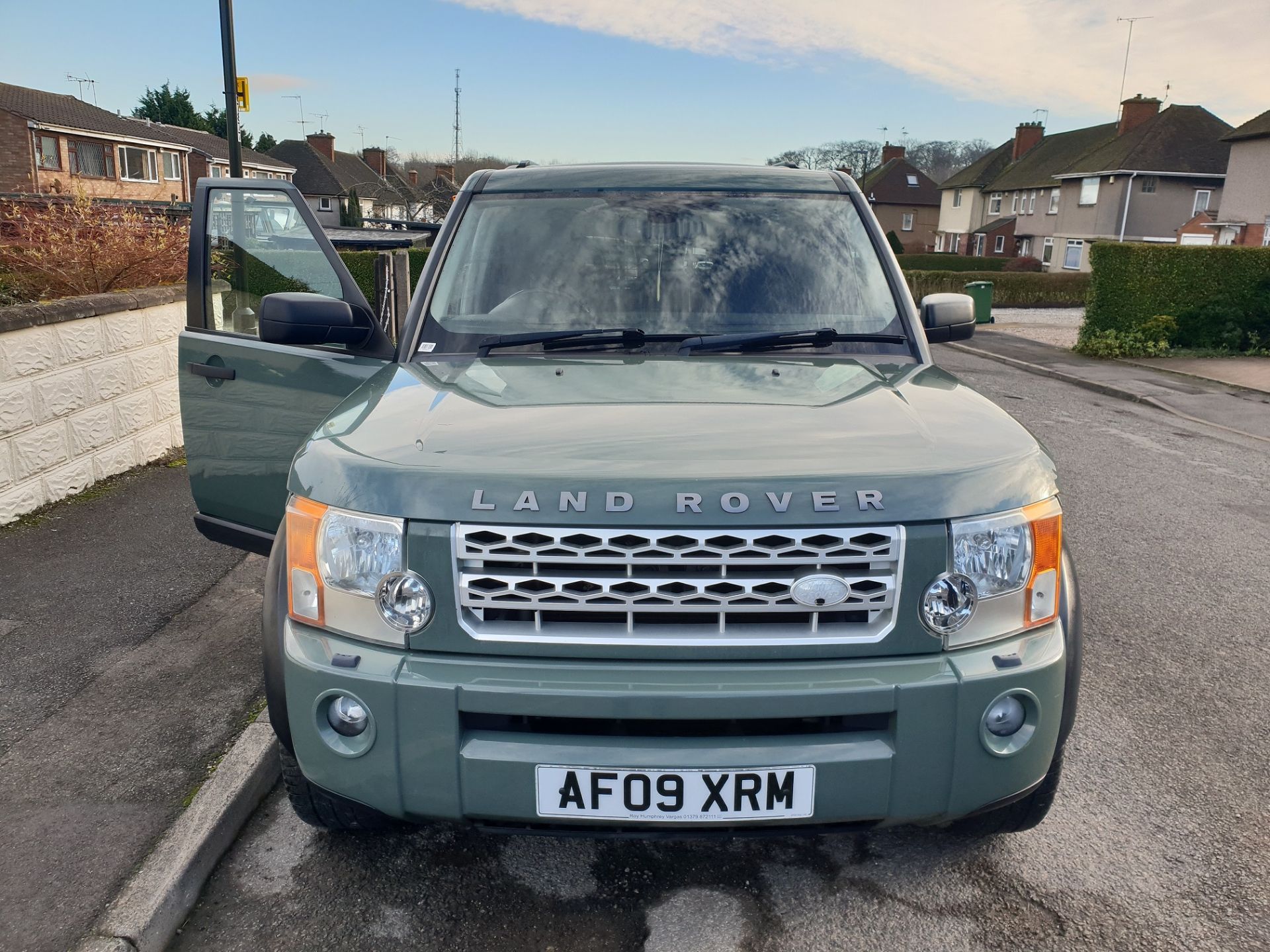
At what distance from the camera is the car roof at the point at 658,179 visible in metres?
3.98

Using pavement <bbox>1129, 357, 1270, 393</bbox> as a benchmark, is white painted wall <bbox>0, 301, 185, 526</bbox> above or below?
above

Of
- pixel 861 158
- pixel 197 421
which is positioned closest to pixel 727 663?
pixel 197 421

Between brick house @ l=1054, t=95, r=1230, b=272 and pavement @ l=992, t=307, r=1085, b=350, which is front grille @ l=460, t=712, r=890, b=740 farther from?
brick house @ l=1054, t=95, r=1230, b=272

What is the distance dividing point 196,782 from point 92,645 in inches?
57.1

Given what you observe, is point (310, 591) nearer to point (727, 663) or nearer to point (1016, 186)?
point (727, 663)

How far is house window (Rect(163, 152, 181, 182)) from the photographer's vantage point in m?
60.7

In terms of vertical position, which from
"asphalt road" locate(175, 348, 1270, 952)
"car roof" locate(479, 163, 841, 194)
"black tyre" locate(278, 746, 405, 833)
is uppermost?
"car roof" locate(479, 163, 841, 194)

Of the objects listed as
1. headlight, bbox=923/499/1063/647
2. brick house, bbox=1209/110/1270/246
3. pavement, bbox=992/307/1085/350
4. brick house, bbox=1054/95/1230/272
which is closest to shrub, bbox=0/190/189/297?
headlight, bbox=923/499/1063/647

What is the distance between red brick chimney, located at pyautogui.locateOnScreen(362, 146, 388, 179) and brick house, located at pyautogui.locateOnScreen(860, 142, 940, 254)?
44551 millimetres

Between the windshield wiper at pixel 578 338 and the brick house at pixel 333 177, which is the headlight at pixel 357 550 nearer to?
the windshield wiper at pixel 578 338

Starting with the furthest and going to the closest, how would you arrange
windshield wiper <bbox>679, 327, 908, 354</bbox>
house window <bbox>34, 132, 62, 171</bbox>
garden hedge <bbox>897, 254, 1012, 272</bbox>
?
garden hedge <bbox>897, 254, 1012, 272</bbox>
house window <bbox>34, 132, 62, 171</bbox>
windshield wiper <bbox>679, 327, 908, 354</bbox>

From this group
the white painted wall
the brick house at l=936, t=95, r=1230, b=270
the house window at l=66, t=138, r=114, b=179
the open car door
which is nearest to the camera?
the open car door

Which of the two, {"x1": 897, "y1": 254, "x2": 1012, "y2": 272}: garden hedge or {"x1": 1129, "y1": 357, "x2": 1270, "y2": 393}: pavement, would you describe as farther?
{"x1": 897, "y1": 254, "x2": 1012, "y2": 272}: garden hedge

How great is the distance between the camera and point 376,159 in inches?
3777
